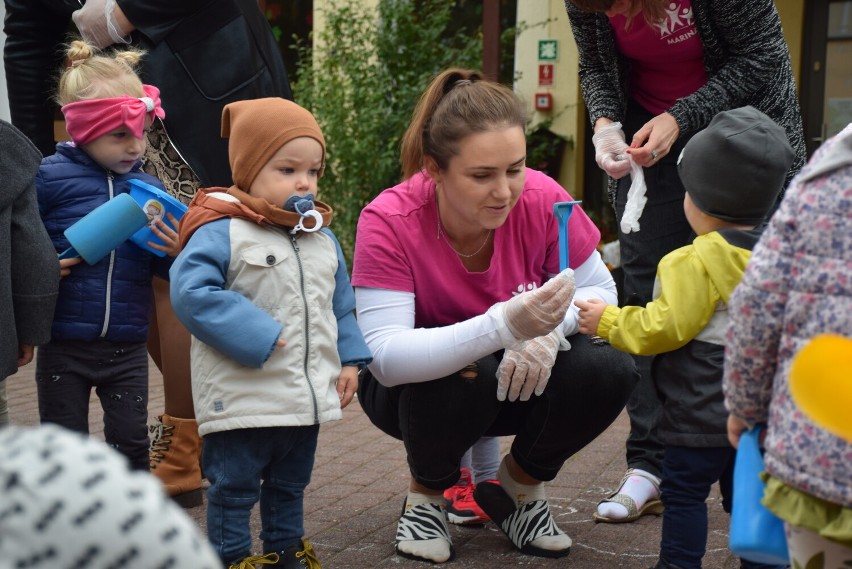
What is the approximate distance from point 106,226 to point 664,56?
1.88 meters

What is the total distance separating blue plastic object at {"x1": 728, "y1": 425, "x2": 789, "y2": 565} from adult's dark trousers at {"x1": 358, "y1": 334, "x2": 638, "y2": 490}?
114 cm

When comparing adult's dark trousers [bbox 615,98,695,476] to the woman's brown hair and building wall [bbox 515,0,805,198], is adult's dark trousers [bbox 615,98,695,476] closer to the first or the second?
the woman's brown hair

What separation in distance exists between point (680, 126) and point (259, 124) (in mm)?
1372

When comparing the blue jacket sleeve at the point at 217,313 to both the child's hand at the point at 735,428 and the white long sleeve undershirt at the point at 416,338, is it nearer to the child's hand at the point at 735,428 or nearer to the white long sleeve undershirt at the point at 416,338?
the white long sleeve undershirt at the point at 416,338

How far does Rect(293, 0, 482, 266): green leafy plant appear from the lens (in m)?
8.08

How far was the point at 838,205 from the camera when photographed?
6.26 ft

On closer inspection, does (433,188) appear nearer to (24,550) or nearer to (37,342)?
(37,342)

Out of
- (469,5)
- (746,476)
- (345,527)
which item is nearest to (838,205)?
(746,476)

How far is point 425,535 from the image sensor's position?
3.34m

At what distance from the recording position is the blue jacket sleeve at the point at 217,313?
274cm

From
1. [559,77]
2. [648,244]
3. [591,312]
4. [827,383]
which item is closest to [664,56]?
[648,244]

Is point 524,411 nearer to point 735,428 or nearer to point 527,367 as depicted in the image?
point 527,367

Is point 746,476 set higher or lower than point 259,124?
lower

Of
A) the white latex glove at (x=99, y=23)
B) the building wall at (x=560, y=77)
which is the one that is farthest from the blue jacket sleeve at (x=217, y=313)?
the building wall at (x=560, y=77)
